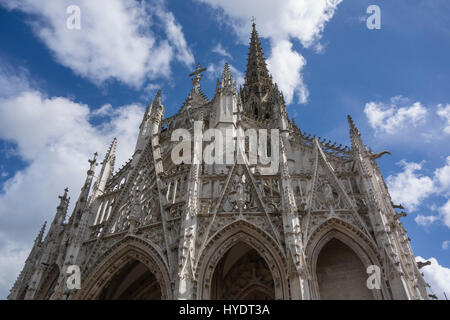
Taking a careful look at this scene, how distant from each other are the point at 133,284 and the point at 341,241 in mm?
8897

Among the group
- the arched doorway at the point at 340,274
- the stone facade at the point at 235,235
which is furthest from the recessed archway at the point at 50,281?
the arched doorway at the point at 340,274

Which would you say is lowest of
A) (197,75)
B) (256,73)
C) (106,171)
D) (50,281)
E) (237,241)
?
Answer: (50,281)

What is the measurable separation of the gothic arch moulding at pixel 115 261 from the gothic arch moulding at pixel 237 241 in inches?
77.8

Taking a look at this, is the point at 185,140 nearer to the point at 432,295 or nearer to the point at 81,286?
the point at 81,286

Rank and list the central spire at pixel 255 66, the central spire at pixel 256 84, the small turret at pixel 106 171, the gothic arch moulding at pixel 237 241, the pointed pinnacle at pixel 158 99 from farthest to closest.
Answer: the central spire at pixel 255 66, the central spire at pixel 256 84, the pointed pinnacle at pixel 158 99, the small turret at pixel 106 171, the gothic arch moulding at pixel 237 241

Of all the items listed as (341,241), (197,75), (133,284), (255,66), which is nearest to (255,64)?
(255,66)

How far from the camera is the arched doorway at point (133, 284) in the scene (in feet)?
47.8

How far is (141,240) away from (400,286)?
8685 mm

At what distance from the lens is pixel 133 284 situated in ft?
50.2

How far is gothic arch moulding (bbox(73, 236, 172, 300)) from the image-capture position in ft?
41.8

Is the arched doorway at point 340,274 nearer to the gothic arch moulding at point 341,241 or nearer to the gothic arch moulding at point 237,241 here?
the gothic arch moulding at point 341,241

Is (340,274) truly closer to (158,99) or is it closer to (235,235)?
(235,235)

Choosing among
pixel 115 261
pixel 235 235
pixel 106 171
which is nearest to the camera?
pixel 235 235

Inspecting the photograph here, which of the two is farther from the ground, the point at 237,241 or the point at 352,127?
the point at 352,127
